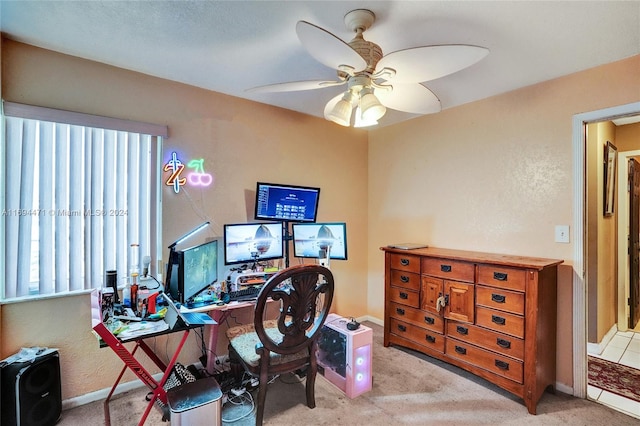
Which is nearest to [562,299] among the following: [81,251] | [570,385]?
[570,385]

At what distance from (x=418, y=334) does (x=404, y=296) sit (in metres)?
Result: 0.35

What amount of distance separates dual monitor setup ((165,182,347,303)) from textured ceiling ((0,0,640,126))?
1114mm

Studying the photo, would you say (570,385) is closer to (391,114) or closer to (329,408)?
(329,408)

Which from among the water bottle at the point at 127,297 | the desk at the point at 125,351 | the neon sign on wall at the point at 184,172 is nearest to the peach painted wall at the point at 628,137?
the neon sign on wall at the point at 184,172

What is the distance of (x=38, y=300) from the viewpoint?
204 cm

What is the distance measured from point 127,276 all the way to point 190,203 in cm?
73

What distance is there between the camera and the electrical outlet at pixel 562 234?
2354 millimetres

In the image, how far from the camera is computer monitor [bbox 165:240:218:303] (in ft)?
6.67

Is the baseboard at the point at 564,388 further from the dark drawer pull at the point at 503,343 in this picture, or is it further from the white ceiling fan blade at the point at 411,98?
the white ceiling fan blade at the point at 411,98

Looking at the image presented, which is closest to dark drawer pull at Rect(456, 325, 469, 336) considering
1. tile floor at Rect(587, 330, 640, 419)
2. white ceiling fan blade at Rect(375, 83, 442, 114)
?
tile floor at Rect(587, 330, 640, 419)

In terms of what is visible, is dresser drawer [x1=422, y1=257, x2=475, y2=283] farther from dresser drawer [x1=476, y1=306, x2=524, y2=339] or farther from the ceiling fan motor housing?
the ceiling fan motor housing

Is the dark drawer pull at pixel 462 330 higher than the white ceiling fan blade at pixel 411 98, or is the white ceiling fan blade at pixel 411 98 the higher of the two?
the white ceiling fan blade at pixel 411 98

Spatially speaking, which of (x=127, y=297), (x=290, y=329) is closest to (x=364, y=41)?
(x=290, y=329)

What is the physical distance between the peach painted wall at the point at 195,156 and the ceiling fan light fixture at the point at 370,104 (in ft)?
5.04
